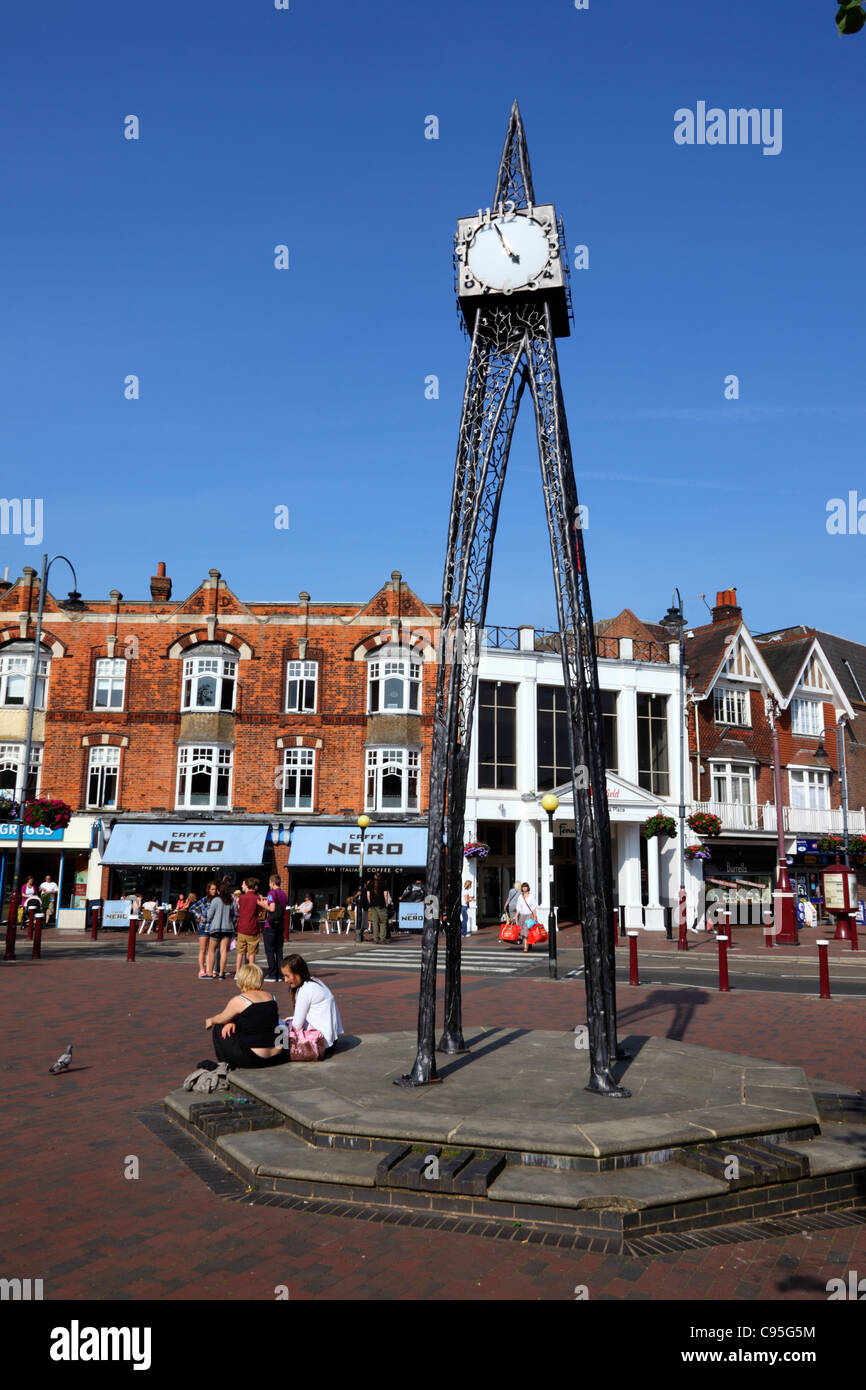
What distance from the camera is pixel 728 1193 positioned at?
5734 mm

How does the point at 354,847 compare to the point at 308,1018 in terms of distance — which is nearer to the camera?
the point at 308,1018

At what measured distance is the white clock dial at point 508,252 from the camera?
9.16 metres

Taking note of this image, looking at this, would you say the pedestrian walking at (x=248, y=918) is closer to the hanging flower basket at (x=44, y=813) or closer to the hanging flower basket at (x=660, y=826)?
the hanging flower basket at (x=44, y=813)

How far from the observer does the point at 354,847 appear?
31938mm

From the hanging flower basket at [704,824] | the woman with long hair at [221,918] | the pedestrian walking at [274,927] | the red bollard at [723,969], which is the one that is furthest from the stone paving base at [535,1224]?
the hanging flower basket at [704,824]

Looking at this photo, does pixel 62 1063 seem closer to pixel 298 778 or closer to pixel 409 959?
pixel 409 959

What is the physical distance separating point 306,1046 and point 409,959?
44.0 ft

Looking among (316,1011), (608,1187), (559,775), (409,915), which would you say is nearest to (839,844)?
(559,775)

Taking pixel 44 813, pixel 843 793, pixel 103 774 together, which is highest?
pixel 103 774

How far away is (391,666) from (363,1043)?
25.0m

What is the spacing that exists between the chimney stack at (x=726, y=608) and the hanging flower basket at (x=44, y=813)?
30.6m

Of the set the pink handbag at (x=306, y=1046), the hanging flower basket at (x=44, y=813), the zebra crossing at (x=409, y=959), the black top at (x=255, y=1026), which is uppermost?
the hanging flower basket at (x=44, y=813)

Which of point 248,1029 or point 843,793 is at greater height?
point 843,793

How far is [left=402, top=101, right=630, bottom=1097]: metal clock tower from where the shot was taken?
332 inches
